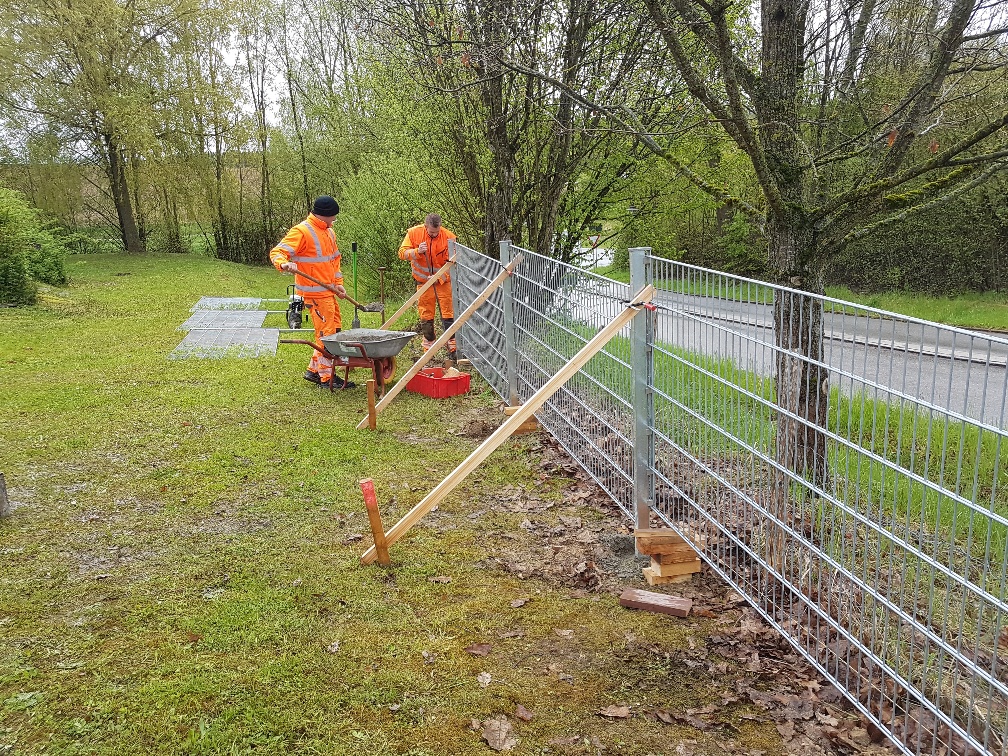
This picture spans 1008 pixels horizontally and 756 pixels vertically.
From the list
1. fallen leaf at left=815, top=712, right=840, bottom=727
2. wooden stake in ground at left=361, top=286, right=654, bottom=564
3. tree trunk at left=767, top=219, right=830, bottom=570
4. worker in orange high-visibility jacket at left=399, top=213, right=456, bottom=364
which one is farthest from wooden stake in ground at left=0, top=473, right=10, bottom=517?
worker in orange high-visibility jacket at left=399, top=213, right=456, bottom=364

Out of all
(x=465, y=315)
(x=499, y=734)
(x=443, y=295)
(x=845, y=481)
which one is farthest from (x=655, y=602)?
(x=443, y=295)

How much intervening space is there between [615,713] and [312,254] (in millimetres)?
6786

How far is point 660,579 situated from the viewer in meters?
4.29

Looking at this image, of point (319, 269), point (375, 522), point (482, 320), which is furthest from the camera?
point (319, 269)

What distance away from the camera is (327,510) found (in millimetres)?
5387

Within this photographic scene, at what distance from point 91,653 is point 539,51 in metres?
7.34

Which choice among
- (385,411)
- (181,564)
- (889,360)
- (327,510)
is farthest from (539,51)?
(889,360)

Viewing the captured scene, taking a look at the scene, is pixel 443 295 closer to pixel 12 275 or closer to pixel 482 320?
pixel 482 320

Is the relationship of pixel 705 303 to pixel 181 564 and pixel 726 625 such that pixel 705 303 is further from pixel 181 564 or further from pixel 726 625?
pixel 181 564

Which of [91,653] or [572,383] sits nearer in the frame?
[91,653]

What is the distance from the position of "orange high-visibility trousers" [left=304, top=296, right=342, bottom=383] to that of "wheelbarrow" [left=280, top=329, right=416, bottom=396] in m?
0.30

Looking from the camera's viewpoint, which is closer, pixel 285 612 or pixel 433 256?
pixel 285 612

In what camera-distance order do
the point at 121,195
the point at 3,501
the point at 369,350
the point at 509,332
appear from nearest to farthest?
the point at 3,501
the point at 509,332
the point at 369,350
the point at 121,195

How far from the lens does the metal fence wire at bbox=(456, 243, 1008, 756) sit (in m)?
2.48
